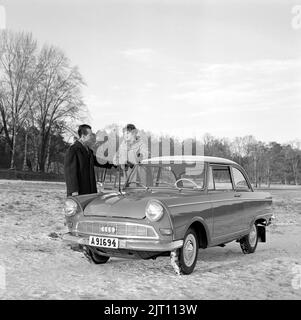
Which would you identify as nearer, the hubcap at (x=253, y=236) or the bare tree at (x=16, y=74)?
the hubcap at (x=253, y=236)

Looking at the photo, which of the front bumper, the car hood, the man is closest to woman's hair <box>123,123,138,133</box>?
the man

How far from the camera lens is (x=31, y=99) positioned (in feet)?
158

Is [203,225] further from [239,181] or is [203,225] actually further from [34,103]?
[34,103]

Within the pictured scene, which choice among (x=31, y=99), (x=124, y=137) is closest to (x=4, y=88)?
Answer: (x=31, y=99)

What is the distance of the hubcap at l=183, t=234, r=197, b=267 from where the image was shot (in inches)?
240

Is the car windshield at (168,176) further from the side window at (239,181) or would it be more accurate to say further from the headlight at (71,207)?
the headlight at (71,207)

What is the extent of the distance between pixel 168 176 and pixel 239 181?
1.70m

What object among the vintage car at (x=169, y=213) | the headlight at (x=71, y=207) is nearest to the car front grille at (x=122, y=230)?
the vintage car at (x=169, y=213)

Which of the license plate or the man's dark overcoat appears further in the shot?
the man's dark overcoat

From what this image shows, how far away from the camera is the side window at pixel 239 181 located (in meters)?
8.01

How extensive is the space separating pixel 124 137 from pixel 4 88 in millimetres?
43189

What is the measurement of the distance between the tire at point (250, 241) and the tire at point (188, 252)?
6.61ft

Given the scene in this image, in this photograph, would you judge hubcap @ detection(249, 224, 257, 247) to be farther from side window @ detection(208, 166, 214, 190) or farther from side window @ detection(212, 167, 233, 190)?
side window @ detection(208, 166, 214, 190)

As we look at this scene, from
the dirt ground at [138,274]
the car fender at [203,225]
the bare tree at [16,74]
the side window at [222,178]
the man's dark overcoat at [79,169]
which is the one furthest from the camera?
the bare tree at [16,74]
